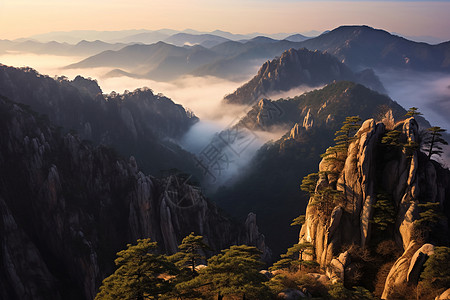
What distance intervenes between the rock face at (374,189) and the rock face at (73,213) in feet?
211

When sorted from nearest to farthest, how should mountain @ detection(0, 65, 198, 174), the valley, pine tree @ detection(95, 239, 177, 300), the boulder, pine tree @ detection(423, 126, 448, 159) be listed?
pine tree @ detection(95, 239, 177, 300) < the boulder < the valley < pine tree @ detection(423, 126, 448, 159) < mountain @ detection(0, 65, 198, 174)

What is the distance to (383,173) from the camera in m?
43.8

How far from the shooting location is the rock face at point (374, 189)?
4009cm

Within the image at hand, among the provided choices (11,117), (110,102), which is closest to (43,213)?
(11,117)

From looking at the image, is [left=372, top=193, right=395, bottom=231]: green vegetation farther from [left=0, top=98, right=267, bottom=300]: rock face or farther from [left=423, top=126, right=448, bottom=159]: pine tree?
[left=0, top=98, right=267, bottom=300]: rock face

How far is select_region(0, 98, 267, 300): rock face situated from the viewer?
8541 centimetres

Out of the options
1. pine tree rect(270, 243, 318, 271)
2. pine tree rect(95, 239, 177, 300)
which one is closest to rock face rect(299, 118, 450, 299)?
pine tree rect(270, 243, 318, 271)

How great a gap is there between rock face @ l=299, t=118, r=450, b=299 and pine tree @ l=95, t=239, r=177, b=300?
20167 millimetres

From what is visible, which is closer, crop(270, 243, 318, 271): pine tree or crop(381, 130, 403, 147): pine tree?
crop(381, 130, 403, 147): pine tree

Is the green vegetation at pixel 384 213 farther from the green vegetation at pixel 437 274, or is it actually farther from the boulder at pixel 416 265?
the green vegetation at pixel 437 274

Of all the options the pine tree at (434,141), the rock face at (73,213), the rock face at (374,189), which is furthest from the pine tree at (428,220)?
the rock face at (73,213)

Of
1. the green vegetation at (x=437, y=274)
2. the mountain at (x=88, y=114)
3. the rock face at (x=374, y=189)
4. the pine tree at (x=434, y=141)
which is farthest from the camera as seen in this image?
the mountain at (x=88, y=114)

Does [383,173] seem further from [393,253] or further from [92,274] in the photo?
[92,274]

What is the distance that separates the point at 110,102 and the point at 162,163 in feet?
152
